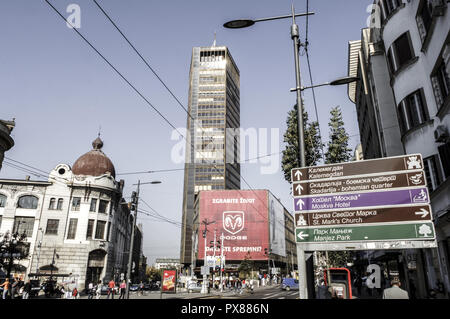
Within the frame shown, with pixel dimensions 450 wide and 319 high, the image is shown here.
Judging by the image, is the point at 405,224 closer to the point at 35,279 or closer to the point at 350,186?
the point at 350,186

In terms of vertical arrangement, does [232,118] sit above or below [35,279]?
above

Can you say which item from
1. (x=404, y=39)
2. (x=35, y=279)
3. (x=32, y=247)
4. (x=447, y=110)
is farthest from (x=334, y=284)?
(x=32, y=247)

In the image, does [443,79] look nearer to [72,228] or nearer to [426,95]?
[426,95]

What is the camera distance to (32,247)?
4241 centimetres

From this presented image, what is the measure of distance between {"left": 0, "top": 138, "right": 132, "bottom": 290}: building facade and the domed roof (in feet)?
0.49

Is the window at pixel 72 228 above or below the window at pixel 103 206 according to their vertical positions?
below

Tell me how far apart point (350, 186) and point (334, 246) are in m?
1.14

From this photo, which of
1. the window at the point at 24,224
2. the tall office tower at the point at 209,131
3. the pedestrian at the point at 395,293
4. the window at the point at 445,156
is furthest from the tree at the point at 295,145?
the tall office tower at the point at 209,131

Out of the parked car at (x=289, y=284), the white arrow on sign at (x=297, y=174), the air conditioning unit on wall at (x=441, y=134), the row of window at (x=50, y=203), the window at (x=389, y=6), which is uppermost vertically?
the window at (x=389, y=6)

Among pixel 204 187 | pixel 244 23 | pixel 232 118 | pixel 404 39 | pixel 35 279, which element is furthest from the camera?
pixel 232 118

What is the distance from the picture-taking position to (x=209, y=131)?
Answer: 117 m

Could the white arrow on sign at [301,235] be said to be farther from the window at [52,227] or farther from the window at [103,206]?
the window at [52,227]

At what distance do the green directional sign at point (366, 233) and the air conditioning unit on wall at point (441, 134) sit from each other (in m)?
9.29

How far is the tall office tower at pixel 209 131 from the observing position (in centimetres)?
11394
